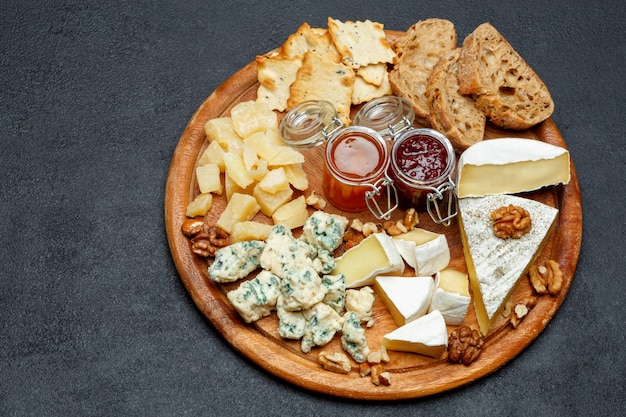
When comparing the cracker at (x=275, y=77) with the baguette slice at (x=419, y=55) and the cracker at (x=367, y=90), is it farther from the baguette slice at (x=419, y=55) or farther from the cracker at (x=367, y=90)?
the baguette slice at (x=419, y=55)

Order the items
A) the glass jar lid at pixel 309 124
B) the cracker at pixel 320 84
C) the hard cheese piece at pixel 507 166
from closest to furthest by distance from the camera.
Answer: the hard cheese piece at pixel 507 166, the glass jar lid at pixel 309 124, the cracker at pixel 320 84

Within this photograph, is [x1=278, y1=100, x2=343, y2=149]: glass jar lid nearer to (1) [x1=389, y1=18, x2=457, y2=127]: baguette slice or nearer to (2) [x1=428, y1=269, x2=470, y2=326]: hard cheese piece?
(1) [x1=389, y1=18, x2=457, y2=127]: baguette slice

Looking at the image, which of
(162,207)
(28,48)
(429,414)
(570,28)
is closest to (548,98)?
(570,28)

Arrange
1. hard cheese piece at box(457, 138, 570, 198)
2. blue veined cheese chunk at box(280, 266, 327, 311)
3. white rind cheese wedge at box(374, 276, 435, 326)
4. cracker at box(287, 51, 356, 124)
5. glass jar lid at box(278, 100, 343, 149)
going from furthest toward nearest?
cracker at box(287, 51, 356, 124) → glass jar lid at box(278, 100, 343, 149) → hard cheese piece at box(457, 138, 570, 198) → white rind cheese wedge at box(374, 276, 435, 326) → blue veined cheese chunk at box(280, 266, 327, 311)

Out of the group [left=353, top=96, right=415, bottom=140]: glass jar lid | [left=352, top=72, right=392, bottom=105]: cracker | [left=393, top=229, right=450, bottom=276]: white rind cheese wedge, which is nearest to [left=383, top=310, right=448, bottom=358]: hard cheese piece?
[left=393, top=229, right=450, bottom=276]: white rind cheese wedge

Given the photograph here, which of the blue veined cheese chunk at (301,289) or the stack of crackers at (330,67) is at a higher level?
the stack of crackers at (330,67)

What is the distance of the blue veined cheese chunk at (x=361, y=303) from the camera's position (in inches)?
114

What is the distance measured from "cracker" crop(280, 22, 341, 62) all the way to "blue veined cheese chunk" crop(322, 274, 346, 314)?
102 centimetres

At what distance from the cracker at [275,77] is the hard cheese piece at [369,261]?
2.45 feet

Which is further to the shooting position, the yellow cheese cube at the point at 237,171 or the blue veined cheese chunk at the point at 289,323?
the yellow cheese cube at the point at 237,171

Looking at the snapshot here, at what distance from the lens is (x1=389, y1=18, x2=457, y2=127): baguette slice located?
3.27 m

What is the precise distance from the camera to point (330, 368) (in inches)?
111

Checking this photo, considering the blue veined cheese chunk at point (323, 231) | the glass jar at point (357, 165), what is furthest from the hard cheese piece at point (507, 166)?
the blue veined cheese chunk at point (323, 231)

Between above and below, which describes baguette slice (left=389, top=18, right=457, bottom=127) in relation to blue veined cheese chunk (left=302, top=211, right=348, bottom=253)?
above
